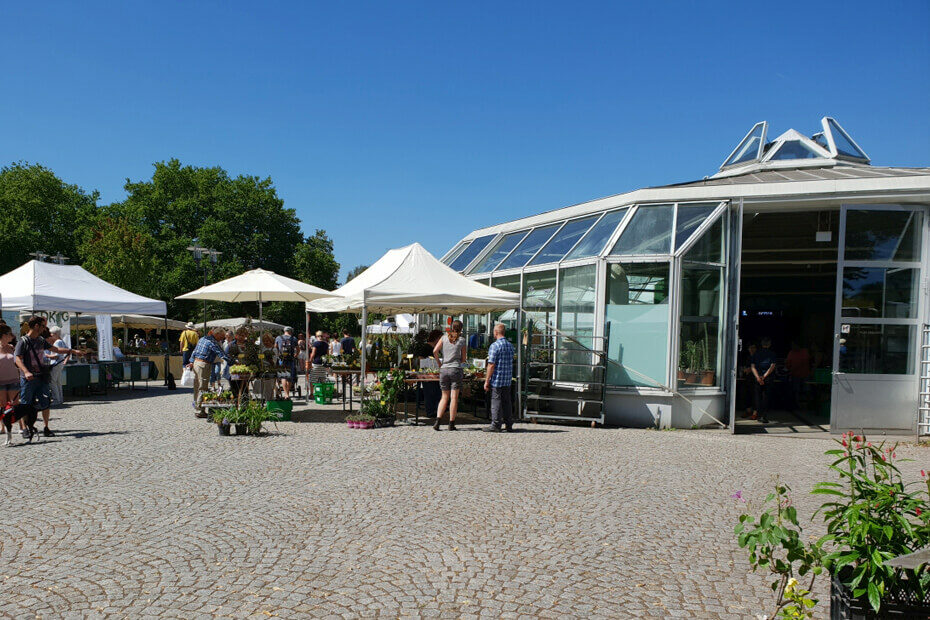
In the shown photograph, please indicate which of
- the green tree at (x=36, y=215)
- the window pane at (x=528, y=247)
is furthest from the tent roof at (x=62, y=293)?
the green tree at (x=36, y=215)

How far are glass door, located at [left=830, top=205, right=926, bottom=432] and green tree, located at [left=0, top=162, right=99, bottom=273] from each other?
44221 mm

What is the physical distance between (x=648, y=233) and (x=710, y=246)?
1075mm

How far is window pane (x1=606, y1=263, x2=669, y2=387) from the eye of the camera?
38.0ft

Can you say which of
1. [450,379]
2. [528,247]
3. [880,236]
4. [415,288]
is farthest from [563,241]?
[880,236]

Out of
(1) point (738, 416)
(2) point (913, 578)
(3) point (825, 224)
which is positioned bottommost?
(1) point (738, 416)

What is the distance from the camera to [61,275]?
52.3 feet

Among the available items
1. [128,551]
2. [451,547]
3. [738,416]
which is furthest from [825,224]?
[128,551]

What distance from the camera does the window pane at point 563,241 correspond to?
1337 centimetres

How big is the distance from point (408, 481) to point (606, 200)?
8.14 meters

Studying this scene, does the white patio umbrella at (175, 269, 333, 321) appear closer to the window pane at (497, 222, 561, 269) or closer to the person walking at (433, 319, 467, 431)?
the person walking at (433, 319, 467, 431)

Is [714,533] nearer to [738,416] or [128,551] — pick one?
[128,551]

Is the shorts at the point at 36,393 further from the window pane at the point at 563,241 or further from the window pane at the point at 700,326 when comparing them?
the window pane at the point at 700,326

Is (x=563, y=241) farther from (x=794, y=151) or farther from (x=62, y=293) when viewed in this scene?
(x=62, y=293)

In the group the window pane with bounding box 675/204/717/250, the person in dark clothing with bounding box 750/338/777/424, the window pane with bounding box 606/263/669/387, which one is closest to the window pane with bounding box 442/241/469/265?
the window pane with bounding box 606/263/669/387
